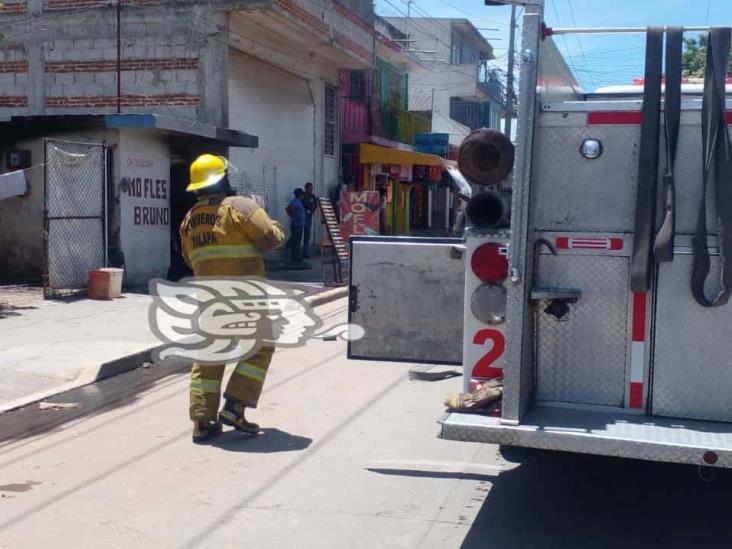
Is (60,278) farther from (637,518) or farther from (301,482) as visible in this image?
(637,518)

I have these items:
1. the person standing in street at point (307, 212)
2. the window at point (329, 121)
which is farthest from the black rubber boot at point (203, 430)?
the window at point (329, 121)

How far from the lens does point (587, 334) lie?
15.2 feet

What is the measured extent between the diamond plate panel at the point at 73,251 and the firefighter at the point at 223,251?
24.7ft

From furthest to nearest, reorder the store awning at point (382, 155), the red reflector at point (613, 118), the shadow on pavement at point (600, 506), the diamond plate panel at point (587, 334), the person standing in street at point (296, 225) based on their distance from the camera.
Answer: the store awning at point (382, 155) → the person standing in street at point (296, 225) → the shadow on pavement at point (600, 506) → the diamond plate panel at point (587, 334) → the red reflector at point (613, 118)

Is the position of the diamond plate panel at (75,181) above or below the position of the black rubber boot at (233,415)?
above

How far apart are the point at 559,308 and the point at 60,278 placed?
10.4m

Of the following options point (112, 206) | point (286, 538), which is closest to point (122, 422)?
point (286, 538)

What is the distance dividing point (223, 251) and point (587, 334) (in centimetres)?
276

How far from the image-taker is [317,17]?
20.2 meters

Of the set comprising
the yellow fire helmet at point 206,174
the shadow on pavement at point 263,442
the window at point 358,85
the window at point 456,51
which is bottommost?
the shadow on pavement at point 263,442

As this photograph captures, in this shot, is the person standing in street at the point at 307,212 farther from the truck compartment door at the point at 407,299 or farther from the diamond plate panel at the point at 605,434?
the diamond plate panel at the point at 605,434

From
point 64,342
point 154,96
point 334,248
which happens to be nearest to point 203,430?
point 64,342

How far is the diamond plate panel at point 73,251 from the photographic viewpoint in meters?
13.4

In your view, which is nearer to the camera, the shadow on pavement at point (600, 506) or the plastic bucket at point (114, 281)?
the shadow on pavement at point (600, 506)
